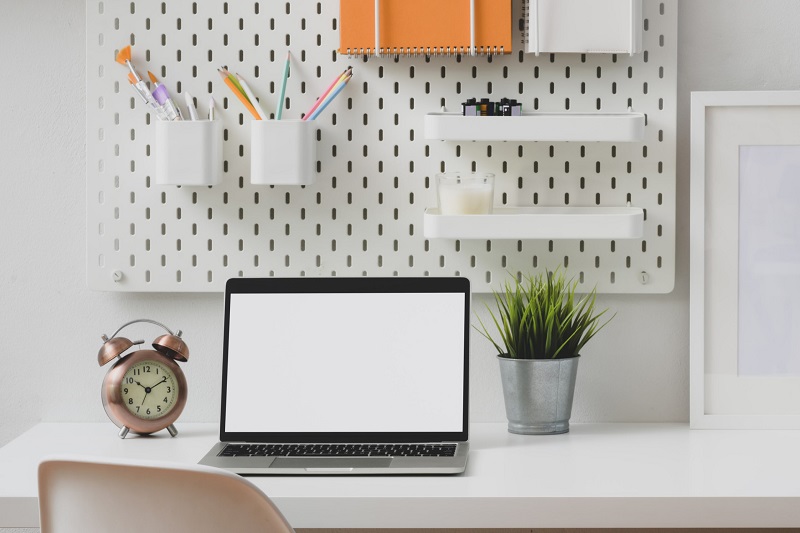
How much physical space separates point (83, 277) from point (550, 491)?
0.82 m

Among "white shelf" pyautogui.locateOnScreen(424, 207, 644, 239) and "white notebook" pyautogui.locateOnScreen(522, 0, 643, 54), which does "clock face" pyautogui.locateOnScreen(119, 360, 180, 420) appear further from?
"white notebook" pyautogui.locateOnScreen(522, 0, 643, 54)

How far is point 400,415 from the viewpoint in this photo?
1.27 meters

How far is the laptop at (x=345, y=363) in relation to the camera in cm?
126

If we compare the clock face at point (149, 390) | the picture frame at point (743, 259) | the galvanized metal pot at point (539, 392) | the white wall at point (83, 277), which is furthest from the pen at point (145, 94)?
the picture frame at point (743, 259)

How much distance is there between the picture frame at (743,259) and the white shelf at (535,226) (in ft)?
0.50

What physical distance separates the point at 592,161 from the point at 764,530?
0.64 m

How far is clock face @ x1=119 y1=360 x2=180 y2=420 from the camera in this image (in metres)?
1.30

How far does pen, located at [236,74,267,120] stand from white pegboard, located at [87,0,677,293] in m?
0.02

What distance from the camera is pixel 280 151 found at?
4.36ft

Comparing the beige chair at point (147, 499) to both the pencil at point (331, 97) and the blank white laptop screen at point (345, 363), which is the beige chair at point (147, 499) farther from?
the pencil at point (331, 97)

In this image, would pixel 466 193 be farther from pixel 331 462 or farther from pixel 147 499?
pixel 147 499

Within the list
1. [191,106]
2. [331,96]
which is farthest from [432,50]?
[191,106]

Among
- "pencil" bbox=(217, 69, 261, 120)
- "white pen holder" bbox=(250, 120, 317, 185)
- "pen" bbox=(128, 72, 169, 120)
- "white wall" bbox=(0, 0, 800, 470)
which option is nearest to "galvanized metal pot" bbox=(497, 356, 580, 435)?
"white wall" bbox=(0, 0, 800, 470)

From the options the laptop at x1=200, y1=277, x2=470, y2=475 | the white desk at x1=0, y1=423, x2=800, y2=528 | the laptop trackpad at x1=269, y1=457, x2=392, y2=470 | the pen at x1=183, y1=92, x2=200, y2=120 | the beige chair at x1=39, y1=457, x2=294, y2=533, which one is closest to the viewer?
the beige chair at x1=39, y1=457, x2=294, y2=533
